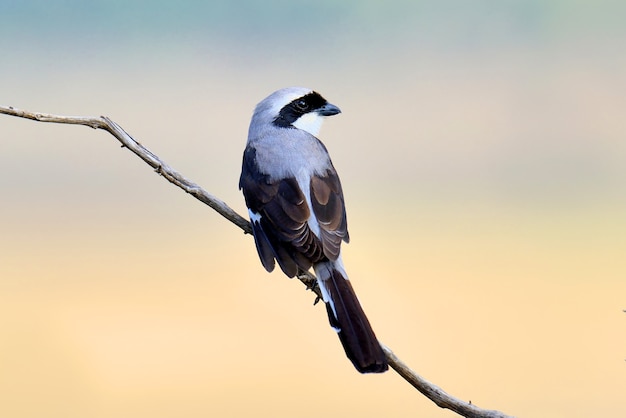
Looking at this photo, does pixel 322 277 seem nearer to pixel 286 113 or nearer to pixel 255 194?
pixel 255 194

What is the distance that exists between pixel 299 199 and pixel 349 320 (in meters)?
0.61

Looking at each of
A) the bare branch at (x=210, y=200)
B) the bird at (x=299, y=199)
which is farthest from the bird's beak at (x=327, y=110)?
the bare branch at (x=210, y=200)

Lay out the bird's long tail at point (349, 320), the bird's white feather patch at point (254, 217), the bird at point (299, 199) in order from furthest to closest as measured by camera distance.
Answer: the bird's white feather patch at point (254, 217) < the bird at point (299, 199) < the bird's long tail at point (349, 320)

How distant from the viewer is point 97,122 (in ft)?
7.22

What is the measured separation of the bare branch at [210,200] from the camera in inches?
75.8

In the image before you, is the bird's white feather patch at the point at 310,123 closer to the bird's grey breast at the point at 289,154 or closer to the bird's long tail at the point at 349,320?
the bird's grey breast at the point at 289,154

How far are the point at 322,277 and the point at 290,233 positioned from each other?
0.70 feet

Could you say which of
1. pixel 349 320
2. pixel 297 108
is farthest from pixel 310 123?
pixel 349 320

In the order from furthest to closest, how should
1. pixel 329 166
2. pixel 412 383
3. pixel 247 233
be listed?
pixel 329 166 → pixel 247 233 → pixel 412 383

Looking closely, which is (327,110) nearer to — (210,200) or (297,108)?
(297,108)

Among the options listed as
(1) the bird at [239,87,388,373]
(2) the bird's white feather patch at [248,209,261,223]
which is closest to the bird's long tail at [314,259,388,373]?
(1) the bird at [239,87,388,373]

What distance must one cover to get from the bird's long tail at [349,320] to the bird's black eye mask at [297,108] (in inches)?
29.6

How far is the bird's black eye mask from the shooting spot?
9.97 feet

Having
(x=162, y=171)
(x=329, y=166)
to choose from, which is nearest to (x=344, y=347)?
(x=162, y=171)
